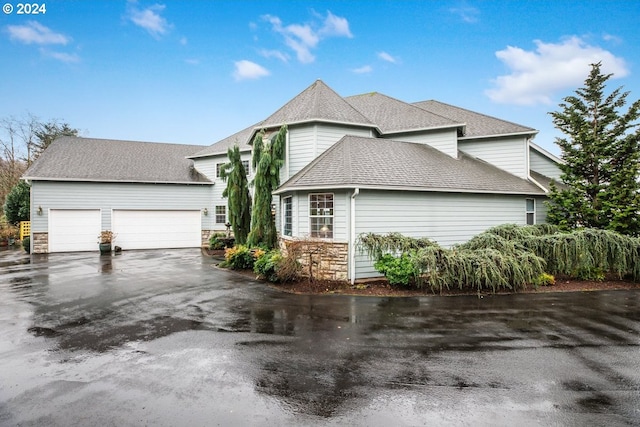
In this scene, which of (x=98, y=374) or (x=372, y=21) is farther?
(x=372, y=21)

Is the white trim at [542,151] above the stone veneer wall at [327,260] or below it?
above

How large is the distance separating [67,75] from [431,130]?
69.6 ft

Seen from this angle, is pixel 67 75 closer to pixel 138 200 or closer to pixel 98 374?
pixel 138 200

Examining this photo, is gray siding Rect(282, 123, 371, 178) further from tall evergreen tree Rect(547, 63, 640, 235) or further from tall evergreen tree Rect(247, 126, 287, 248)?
tall evergreen tree Rect(547, 63, 640, 235)

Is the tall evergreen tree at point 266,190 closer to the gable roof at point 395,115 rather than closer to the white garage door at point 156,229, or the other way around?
the gable roof at point 395,115

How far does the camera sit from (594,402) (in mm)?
3584

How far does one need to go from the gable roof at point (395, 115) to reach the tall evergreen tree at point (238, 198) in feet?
23.0

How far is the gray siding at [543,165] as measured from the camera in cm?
1552

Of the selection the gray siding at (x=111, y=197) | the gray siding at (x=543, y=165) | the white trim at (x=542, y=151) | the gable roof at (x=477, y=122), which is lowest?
the gray siding at (x=111, y=197)

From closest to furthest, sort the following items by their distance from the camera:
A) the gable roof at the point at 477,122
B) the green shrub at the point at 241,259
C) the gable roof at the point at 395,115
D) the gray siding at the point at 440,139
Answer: the green shrub at the point at 241,259 < the gray siding at the point at 440,139 < the gable roof at the point at 477,122 < the gable roof at the point at 395,115

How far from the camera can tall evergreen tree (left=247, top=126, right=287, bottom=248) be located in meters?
13.3

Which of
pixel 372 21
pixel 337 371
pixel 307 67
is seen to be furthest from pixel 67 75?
pixel 337 371

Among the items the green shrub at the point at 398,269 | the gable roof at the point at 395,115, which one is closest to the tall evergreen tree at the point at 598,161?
the gable roof at the point at 395,115

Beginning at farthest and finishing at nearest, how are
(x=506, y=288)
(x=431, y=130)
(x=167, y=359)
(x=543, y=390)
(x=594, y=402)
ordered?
(x=431, y=130), (x=506, y=288), (x=167, y=359), (x=543, y=390), (x=594, y=402)
